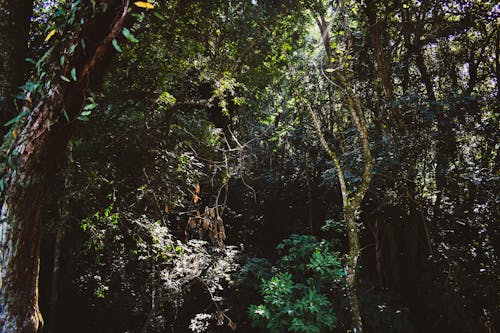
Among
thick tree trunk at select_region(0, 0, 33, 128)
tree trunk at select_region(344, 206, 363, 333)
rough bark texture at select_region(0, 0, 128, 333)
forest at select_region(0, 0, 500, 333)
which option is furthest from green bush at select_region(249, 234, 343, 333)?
thick tree trunk at select_region(0, 0, 33, 128)

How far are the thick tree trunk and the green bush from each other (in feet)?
12.3

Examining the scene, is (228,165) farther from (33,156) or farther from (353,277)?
(33,156)

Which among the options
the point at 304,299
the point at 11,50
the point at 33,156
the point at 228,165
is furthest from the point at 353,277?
the point at 11,50

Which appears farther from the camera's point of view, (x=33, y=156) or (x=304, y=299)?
(x=304, y=299)

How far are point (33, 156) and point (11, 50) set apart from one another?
5.00ft

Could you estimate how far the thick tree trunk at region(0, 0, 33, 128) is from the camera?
2.50 metres

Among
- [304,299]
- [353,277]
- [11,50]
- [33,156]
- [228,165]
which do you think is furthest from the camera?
[228,165]

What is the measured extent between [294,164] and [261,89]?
3.17 m

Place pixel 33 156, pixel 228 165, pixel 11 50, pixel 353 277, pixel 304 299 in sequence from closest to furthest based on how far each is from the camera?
1. pixel 33 156
2. pixel 11 50
3. pixel 353 277
4. pixel 304 299
5. pixel 228 165

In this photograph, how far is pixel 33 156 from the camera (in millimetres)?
1631

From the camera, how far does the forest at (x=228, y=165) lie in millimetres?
1691

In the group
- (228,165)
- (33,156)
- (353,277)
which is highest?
(228,165)

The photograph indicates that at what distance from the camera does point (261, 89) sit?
5.70m

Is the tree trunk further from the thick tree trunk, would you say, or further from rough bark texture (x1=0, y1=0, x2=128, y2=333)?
the thick tree trunk
